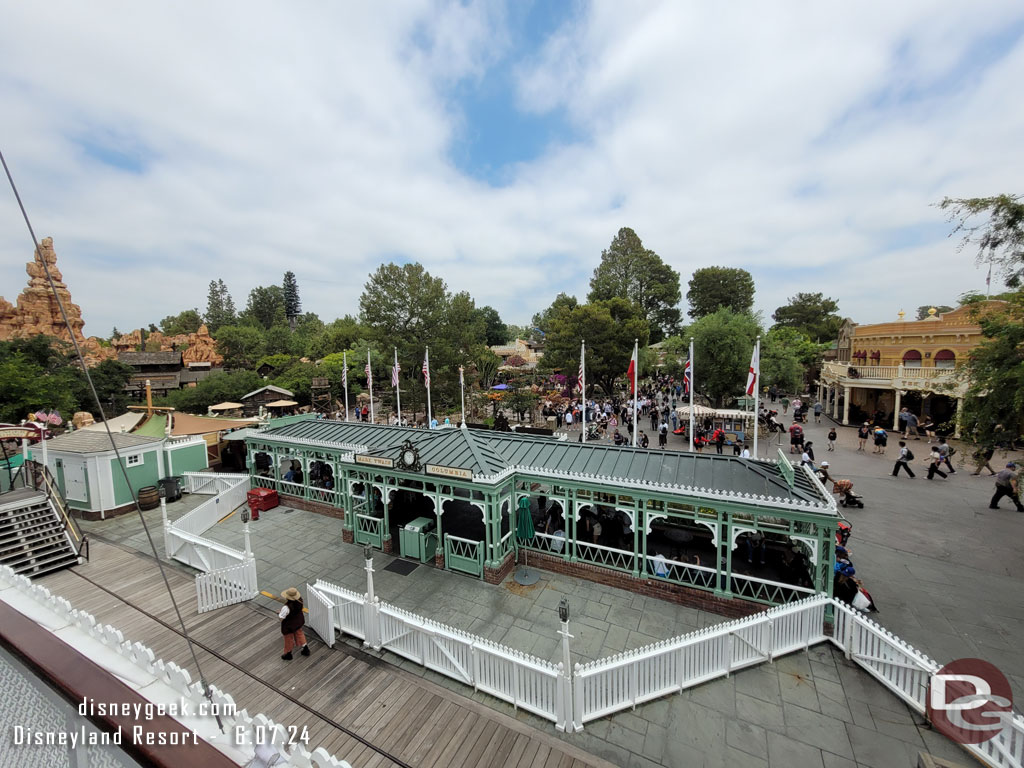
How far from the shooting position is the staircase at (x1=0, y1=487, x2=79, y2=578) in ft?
40.2

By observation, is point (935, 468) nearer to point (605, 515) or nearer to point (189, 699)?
point (605, 515)

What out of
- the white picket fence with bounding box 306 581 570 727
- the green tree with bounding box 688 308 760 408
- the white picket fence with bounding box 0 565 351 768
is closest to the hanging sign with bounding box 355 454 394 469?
the white picket fence with bounding box 306 581 570 727

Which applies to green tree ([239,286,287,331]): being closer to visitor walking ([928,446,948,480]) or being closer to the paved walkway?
the paved walkway

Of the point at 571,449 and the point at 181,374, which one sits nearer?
the point at 571,449

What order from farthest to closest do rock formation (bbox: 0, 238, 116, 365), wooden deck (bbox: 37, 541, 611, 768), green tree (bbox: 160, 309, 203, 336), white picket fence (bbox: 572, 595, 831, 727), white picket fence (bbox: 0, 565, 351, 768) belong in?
green tree (bbox: 160, 309, 203, 336)
rock formation (bbox: 0, 238, 116, 365)
white picket fence (bbox: 572, 595, 831, 727)
wooden deck (bbox: 37, 541, 611, 768)
white picket fence (bbox: 0, 565, 351, 768)

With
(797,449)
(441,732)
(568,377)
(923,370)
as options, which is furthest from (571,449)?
(568,377)

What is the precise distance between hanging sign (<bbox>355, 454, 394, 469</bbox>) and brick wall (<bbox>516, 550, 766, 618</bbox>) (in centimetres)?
459

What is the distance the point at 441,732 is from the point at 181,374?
67.5m

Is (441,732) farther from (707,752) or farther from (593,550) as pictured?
(593,550)

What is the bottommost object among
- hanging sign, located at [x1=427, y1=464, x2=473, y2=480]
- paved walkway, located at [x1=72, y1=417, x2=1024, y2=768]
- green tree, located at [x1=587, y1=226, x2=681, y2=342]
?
paved walkway, located at [x1=72, y1=417, x2=1024, y2=768]

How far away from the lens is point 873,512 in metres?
15.7

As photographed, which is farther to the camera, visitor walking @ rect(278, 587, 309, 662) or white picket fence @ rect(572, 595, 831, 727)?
visitor walking @ rect(278, 587, 309, 662)

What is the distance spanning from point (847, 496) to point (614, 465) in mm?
10657

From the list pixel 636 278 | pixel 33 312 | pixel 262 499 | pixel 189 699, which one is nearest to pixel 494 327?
pixel 636 278
